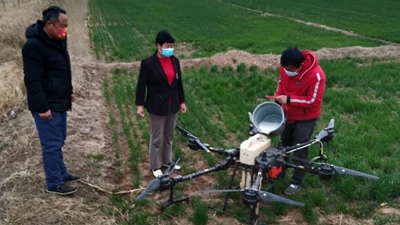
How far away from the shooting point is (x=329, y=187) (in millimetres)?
5070

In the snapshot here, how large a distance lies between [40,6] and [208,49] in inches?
269

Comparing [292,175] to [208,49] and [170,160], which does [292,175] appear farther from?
[208,49]

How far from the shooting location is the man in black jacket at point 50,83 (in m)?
4.16

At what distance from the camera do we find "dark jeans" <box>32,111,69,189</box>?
439cm

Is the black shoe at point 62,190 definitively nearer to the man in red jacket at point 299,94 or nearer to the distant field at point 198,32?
the man in red jacket at point 299,94

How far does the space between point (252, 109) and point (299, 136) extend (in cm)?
300

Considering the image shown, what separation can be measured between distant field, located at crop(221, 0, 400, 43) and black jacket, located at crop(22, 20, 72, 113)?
48.5ft

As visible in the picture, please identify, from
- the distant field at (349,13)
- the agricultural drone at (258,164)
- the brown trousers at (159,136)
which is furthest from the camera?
the distant field at (349,13)

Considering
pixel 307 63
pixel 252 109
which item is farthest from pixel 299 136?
pixel 252 109

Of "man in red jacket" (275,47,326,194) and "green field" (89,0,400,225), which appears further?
"green field" (89,0,400,225)

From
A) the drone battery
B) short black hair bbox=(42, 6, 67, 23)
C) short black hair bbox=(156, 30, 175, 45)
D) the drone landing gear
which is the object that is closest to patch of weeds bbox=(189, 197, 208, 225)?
the drone landing gear

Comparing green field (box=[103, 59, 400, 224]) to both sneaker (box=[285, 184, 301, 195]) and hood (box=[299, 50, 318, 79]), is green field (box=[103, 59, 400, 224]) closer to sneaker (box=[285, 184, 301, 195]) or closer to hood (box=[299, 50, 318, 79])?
sneaker (box=[285, 184, 301, 195])

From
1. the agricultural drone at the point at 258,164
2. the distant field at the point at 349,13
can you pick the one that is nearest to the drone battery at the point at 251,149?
the agricultural drone at the point at 258,164

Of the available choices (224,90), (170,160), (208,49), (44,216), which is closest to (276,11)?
(208,49)
